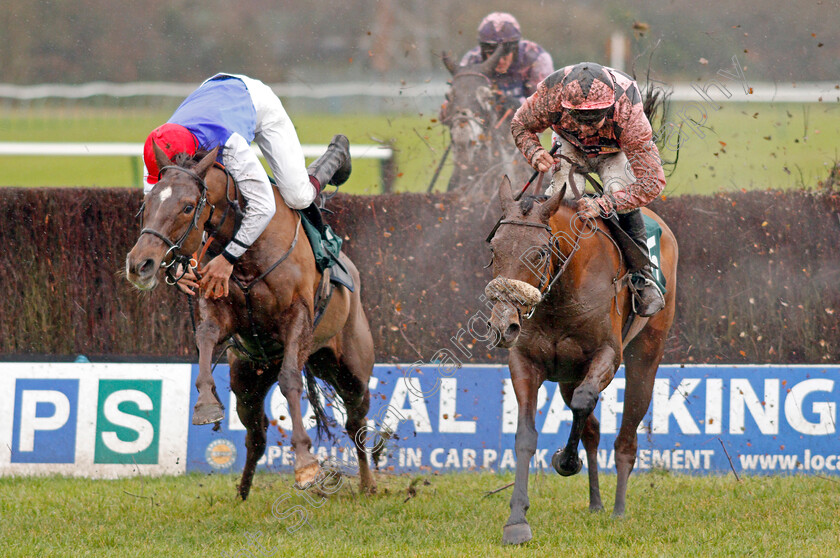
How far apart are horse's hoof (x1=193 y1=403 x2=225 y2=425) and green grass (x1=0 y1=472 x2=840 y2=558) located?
26.7 inches

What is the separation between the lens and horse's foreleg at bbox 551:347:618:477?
5.05 meters

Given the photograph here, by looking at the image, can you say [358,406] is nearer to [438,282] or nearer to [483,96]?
[438,282]

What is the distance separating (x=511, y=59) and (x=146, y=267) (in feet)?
21.6

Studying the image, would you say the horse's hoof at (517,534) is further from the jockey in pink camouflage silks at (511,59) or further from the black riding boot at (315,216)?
the jockey in pink camouflage silks at (511,59)

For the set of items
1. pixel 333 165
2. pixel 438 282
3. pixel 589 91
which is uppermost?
pixel 589 91

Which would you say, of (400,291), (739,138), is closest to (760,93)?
(739,138)

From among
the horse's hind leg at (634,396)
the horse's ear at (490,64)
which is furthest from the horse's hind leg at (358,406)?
the horse's ear at (490,64)

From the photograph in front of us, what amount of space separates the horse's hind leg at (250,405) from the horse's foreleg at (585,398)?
2.02 meters

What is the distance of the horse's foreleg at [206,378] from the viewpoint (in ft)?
15.7

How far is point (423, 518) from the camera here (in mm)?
5914

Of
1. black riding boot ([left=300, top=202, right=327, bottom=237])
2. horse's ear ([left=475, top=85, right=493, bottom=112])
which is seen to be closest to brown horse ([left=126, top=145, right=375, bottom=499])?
black riding boot ([left=300, top=202, right=327, bottom=237])

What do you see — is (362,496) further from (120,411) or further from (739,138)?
(739,138)

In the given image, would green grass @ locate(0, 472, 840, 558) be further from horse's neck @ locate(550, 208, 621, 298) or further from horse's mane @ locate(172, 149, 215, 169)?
horse's mane @ locate(172, 149, 215, 169)

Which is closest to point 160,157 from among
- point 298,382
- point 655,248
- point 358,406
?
point 298,382
